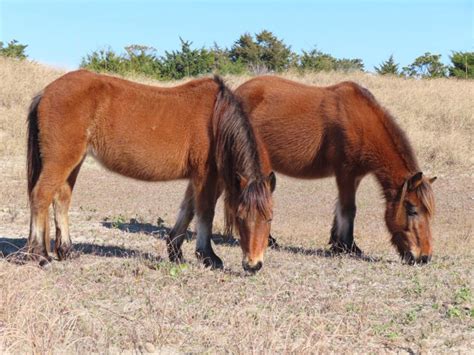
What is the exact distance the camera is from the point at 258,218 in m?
6.39

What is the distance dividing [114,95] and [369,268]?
3.11 meters

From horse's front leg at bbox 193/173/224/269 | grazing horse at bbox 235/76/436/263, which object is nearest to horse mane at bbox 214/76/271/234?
horse's front leg at bbox 193/173/224/269

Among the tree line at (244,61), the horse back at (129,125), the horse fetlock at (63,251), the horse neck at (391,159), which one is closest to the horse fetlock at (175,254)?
the horse back at (129,125)

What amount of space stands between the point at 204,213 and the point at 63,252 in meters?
1.52

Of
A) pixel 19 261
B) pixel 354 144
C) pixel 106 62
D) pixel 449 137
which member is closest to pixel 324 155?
pixel 354 144

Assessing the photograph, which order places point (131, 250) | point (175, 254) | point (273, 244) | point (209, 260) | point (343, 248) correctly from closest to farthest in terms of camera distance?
1. point (209, 260)
2. point (175, 254)
3. point (131, 250)
4. point (343, 248)
5. point (273, 244)

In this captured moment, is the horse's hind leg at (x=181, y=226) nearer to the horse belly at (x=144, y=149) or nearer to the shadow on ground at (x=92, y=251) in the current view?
the shadow on ground at (x=92, y=251)

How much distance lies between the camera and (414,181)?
779 centimetres

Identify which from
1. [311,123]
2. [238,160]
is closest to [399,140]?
[311,123]

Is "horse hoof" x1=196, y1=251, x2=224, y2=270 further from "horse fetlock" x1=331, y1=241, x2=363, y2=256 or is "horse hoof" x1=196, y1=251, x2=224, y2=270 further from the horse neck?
the horse neck

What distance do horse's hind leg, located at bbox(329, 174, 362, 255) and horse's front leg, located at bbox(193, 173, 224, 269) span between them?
1947 mm

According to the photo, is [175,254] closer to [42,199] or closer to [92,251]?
[92,251]

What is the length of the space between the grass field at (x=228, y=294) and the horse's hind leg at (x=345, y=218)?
282 mm

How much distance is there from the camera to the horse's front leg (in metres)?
7.05
